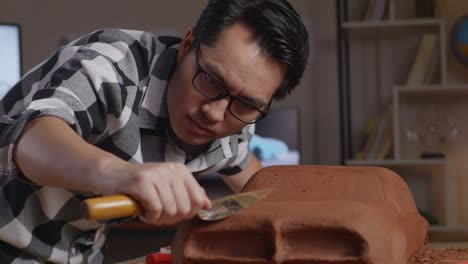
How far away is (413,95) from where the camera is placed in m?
4.22

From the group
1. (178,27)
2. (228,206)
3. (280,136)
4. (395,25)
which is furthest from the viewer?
(178,27)

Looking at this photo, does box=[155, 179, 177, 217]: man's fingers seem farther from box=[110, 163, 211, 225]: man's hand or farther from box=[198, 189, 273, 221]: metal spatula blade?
box=[198, 189, 273, 221]: metal spatula blade

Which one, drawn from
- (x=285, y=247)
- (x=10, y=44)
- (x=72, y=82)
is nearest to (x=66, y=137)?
(x=72, y=82)

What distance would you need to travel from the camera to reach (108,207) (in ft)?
2.40

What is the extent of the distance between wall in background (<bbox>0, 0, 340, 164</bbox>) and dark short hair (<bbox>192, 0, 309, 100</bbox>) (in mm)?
3143

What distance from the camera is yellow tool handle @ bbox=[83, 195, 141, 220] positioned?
723 mm

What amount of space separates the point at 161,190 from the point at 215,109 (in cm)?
41

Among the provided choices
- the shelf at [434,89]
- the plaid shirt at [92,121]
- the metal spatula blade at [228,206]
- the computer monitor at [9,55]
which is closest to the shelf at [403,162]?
the shelf at [434,89]

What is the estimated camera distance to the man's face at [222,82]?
117 cm

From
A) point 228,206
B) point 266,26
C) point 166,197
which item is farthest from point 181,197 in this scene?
point 266,26

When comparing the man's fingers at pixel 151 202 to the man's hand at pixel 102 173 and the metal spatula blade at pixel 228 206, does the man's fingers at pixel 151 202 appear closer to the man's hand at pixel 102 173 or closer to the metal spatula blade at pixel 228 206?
the man's hand at pixel 102 173

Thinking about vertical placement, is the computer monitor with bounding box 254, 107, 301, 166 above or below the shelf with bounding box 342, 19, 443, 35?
below

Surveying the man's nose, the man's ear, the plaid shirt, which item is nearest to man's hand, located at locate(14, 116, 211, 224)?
the plaid shirt

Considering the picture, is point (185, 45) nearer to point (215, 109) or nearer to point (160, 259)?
point (215, 109)
